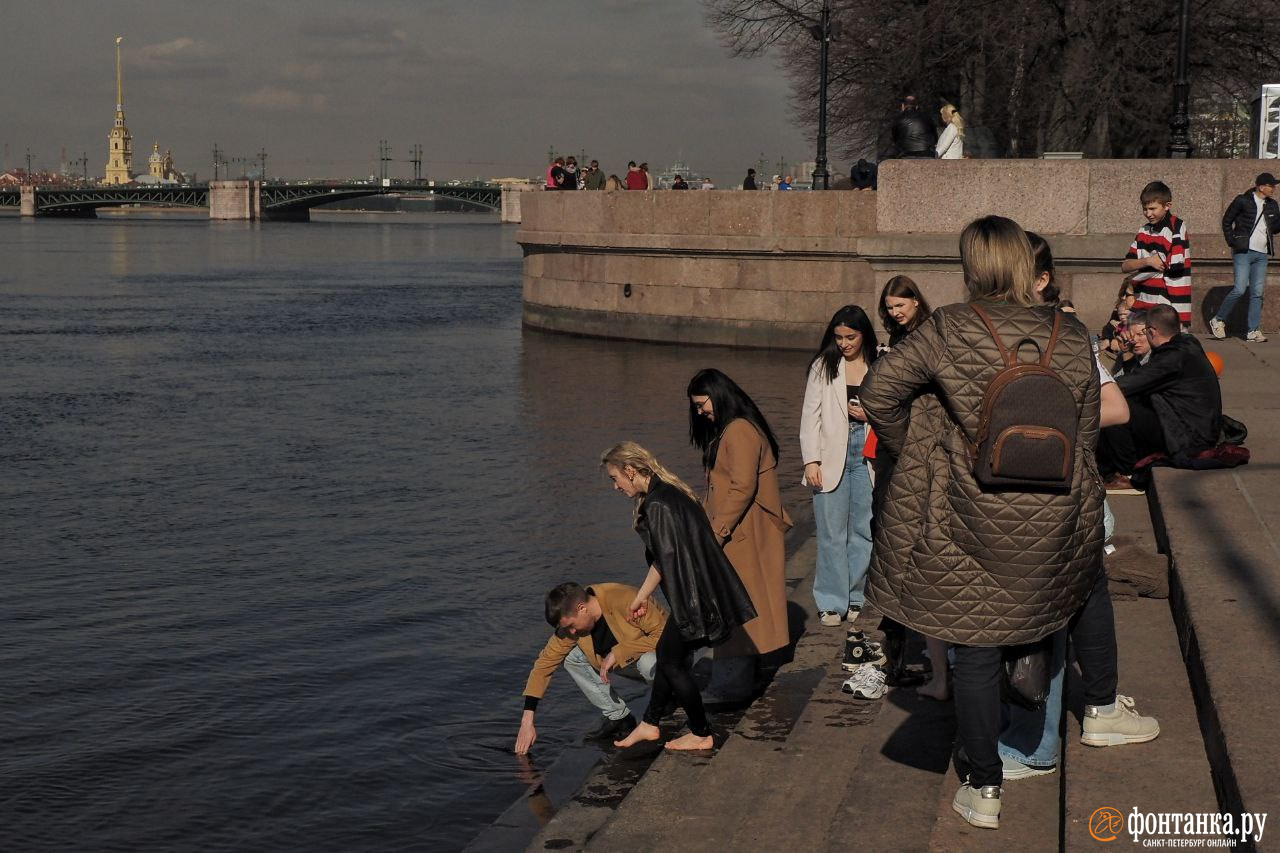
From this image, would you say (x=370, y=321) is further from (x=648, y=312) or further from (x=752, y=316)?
(x=752, y=316)

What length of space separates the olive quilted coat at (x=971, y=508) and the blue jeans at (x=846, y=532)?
274 centimetres

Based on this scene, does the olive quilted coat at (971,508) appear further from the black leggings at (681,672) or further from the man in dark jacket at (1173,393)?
the man in dark jacket at (1173,393)

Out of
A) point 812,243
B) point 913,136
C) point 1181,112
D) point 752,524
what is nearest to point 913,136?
point 913,136

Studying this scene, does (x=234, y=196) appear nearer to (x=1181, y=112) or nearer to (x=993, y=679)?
(x=1181, y=112)

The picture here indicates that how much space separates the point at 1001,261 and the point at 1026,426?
0.38 metres

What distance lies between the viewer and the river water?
5.82m

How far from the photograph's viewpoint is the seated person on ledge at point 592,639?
561 centimetres

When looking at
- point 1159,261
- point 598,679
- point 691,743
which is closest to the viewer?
point 691,743

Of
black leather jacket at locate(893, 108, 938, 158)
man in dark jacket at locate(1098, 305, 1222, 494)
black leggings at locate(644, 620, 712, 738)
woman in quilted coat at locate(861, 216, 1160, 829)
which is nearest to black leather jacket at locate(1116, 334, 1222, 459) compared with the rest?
man in dark jacket at locate(1098, 305, 1222, 494)

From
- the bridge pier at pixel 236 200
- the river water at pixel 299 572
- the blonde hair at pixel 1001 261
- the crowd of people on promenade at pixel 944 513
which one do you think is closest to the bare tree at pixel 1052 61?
the river water at pixel 299 572

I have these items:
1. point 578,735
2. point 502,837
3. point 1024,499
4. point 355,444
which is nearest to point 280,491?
point 355,444

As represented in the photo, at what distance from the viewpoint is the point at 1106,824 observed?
3.62 metres

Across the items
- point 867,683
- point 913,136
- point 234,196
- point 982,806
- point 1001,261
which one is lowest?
point 867,683

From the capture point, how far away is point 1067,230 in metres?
12.1
